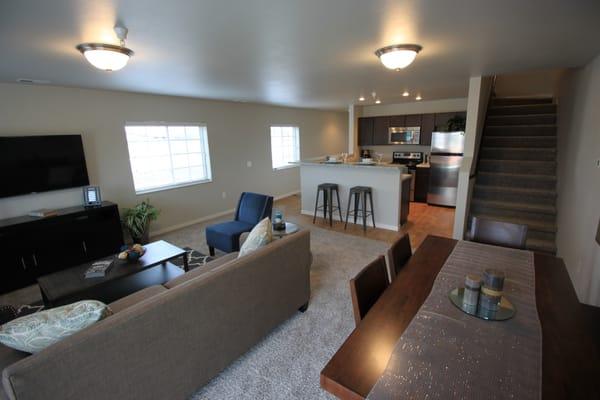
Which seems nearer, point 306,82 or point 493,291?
point 493,291

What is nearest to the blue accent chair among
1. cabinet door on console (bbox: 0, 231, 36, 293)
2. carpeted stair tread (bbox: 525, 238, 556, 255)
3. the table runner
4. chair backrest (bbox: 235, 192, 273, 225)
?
chair backrest (bbox: 235, 192, 273, 225)

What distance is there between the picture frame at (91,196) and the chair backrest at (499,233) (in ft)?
14.7

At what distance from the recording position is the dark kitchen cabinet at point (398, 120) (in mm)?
7043

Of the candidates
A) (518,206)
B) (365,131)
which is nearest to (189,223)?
(365,131)

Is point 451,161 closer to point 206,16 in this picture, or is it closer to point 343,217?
point 343,217

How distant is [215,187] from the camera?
5.63 meters

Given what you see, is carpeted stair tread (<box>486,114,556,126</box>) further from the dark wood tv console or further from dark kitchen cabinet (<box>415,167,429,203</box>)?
the dark wood tv console

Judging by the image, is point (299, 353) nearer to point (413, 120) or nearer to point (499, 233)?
point (499, 233)

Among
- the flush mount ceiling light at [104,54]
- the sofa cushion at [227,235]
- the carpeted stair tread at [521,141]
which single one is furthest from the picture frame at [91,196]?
the carpeted stair tread at [521,141]

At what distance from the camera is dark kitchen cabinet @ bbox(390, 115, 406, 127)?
7043 millimetres

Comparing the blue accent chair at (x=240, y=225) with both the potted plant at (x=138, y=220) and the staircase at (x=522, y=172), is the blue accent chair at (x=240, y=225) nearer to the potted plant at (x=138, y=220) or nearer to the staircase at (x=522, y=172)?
the potted plant at (x=138, y=220)

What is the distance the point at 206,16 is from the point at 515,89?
6641 millimetres

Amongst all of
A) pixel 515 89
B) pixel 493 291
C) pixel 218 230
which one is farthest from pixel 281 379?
pixel 515 89

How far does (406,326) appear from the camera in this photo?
4.07 ft
